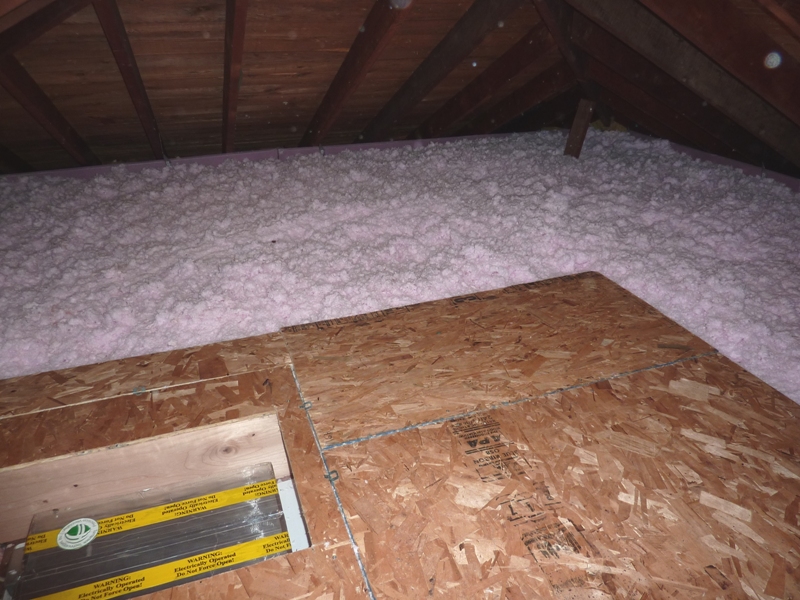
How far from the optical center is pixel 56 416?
1.64 meters

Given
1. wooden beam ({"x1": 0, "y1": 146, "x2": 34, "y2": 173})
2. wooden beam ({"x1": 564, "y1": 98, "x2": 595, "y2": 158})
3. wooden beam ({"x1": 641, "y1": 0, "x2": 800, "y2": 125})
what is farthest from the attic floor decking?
wooden beam ({"x1": 0, "y1": 146, "x2": 34, "y2": 173})

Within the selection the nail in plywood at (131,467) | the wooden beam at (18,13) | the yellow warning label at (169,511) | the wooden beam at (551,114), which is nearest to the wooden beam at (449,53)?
the wooden beam at (551,114)

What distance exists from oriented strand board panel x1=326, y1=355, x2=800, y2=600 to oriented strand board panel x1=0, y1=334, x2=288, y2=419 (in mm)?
571

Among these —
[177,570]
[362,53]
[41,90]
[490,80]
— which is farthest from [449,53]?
[177,570]

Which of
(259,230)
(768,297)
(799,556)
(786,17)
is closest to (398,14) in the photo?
(259,230)

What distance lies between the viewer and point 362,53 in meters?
2.89

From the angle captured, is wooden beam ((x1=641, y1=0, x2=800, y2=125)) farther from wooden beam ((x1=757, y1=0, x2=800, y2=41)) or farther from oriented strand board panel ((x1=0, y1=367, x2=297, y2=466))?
oriented strand board panel ((x1=0, y1=367, x2=297, y2=466))

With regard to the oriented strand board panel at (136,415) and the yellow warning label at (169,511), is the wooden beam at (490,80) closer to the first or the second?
the oriented strand board panel at (136,415)

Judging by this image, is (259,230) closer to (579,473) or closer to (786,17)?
(579,473)

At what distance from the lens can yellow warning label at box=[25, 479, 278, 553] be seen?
1.56 metres

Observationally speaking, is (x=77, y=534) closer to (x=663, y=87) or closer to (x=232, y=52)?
(x=232, y=52)

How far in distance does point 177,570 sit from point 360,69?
2539mm

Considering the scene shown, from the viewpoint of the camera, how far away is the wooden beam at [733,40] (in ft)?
6.03

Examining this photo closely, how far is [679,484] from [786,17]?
1463 millimetres
